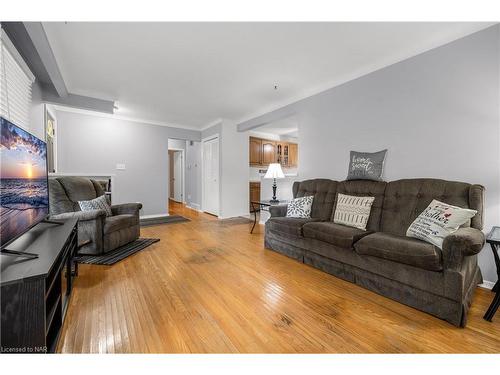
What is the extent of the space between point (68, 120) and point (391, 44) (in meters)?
5.55

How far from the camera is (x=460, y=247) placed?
153 centimetres

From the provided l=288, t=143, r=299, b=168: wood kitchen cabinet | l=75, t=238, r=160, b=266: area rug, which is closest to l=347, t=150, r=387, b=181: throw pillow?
l=75, t=238, r=160, b=266: area rug

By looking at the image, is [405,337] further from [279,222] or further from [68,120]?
[68,120]

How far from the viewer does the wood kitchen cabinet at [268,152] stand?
6.44 meters

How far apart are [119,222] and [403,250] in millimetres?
3174

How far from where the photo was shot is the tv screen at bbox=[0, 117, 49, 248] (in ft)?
4.16

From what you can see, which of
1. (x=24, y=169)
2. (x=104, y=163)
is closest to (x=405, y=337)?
(x=24, y=169)

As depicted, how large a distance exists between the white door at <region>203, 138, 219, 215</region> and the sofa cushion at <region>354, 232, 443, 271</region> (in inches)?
165

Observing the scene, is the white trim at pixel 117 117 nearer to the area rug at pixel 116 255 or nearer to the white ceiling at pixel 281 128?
the white ceiling at pixel 281 128

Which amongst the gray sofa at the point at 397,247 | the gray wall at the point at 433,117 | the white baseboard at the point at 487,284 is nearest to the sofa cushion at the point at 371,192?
the gray sofa at the point at 397,247

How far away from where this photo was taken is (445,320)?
1.61 meters

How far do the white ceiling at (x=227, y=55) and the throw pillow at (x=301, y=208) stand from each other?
5.63ft

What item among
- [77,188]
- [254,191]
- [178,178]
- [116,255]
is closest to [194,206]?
[178,178]

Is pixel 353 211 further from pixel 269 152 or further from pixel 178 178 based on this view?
pixel 178 178
